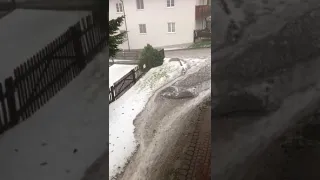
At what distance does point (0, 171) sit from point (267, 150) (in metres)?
0.85

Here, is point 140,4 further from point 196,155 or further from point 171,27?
point 196,155

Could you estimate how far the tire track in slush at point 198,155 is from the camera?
3.41 ft

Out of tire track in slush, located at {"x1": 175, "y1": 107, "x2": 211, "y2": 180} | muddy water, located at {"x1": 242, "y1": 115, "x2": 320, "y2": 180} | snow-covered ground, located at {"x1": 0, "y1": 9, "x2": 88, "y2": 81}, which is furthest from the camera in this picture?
tire track in slush, located at {"x1": 175, "y1": 107, "x2": 211, "y2": 180}

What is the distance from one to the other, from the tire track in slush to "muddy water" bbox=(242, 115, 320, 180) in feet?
0.48

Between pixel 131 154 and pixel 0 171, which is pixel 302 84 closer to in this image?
pixel 131 154

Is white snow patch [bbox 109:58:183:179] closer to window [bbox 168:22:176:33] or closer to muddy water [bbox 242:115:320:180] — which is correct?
window [bbox 168:22:176:33]

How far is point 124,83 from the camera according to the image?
110 cm

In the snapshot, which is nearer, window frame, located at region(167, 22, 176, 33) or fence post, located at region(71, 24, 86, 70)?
fence post, located at region(71, 24, 86, 70)

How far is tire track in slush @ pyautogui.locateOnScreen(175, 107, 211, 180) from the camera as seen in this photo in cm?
104

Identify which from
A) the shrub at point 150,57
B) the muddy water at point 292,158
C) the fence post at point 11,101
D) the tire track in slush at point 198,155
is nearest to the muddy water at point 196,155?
the tire track in slush at point 198,155

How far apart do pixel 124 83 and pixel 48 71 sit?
1.03 feet

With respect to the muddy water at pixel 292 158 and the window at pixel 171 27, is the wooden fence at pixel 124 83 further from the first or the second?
the muddy water at pixel 292 158

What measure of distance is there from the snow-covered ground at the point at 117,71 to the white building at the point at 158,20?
3.0 inches

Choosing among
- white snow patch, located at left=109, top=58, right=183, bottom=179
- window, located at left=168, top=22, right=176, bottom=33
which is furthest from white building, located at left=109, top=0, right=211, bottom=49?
white snow patch, located at left=109, top=58, right=183, bottom=179
